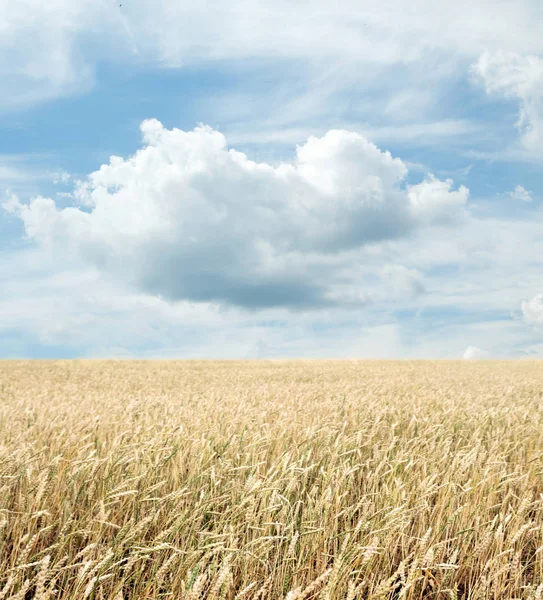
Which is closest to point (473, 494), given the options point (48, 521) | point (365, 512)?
point (365, 512)

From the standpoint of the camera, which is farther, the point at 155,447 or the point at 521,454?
the point at 521,454

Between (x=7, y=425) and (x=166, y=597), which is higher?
(x=7, y=425)

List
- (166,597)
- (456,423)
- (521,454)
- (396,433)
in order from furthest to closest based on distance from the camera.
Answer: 1. (456,423)
2. (396,433)
3. (521,454)
4. (166,597)

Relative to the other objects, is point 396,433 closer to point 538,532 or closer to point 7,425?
point 538,532

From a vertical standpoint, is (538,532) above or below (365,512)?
below

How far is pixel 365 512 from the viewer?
2.99m

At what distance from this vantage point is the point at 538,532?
3.32m

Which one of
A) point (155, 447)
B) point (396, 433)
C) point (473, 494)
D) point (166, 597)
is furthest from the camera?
point (396, 433)

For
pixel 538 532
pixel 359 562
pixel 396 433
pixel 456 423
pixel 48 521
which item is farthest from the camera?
pixel 456 423

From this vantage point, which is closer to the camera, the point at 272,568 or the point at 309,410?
the point at 272,568

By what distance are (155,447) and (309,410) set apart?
114 inches

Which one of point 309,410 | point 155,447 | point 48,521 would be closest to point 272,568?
point 48,521

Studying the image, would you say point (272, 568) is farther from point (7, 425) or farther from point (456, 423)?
point (456, 423)

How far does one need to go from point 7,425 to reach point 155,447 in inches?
82.4
